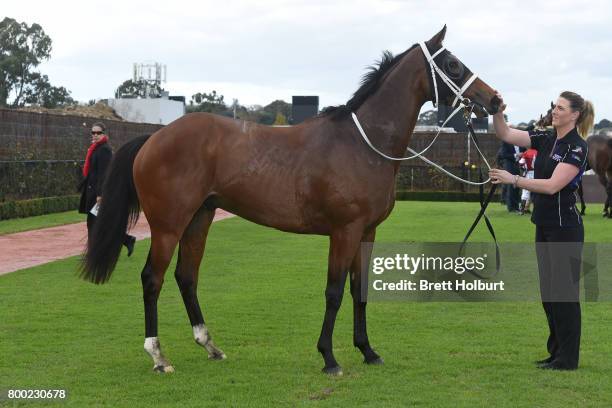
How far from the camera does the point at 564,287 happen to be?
5344 mm

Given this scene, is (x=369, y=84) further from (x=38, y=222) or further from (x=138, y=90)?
(x=138, y=90)

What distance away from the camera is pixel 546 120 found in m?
9.30

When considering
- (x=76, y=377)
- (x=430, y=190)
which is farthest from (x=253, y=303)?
(x=430, y=190)

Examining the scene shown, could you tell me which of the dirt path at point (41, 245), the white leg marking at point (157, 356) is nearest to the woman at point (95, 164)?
the dirt path at point (41, 245)

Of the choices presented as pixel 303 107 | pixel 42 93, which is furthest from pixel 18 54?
pixel 303 107

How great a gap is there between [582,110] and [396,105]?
1.21 meters

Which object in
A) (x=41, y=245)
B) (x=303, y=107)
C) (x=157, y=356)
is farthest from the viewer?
(x=303, y=107)

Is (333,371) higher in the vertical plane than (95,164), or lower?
lower

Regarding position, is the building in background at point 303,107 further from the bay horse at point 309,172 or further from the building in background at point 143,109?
the bay horse at point 309,172

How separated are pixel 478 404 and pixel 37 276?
6.41 metres

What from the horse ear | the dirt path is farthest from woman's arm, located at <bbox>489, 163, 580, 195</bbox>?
the dirt path

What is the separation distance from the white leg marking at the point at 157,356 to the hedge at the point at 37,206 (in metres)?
12.4

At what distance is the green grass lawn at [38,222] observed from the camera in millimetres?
15273

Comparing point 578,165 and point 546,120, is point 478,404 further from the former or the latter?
point 546,120
